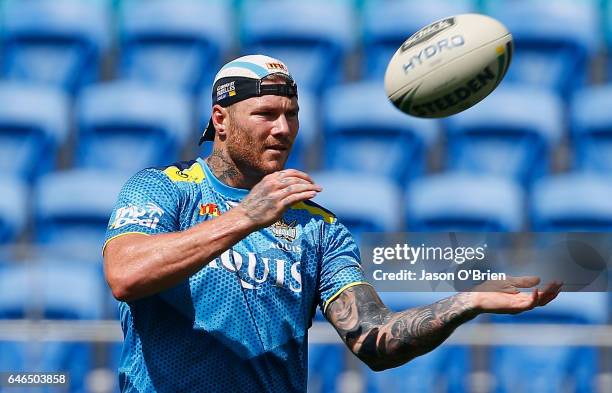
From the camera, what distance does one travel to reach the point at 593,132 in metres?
9.58

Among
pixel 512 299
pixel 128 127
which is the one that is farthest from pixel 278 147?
pixel 128 127

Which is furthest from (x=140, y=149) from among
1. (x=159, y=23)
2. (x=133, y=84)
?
(x=159, y=23)

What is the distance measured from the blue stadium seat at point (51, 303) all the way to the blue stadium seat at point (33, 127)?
1.59m

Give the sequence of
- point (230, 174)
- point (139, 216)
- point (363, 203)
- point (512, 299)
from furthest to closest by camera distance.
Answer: point (363, 203), point (230, 174), point (139, 216), point (512, 299)

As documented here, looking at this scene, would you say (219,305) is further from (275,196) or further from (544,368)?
(544,368)

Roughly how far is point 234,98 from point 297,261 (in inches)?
26.4

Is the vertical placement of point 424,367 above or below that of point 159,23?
below

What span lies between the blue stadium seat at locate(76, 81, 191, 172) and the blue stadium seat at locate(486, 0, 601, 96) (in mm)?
3080

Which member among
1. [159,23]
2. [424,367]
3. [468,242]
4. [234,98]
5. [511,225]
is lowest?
[424,367]

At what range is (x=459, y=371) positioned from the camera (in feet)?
24.8

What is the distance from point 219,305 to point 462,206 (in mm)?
5523

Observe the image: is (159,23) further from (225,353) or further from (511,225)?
(225,353)

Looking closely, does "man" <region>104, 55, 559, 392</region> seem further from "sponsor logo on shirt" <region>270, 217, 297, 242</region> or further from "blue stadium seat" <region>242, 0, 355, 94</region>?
"blue stadium seat" <region>242, 0, 355, 94</region>

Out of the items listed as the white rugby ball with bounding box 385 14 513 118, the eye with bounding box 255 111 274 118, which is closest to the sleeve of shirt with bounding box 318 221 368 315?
the eye with bounding box 255 111 274 118
